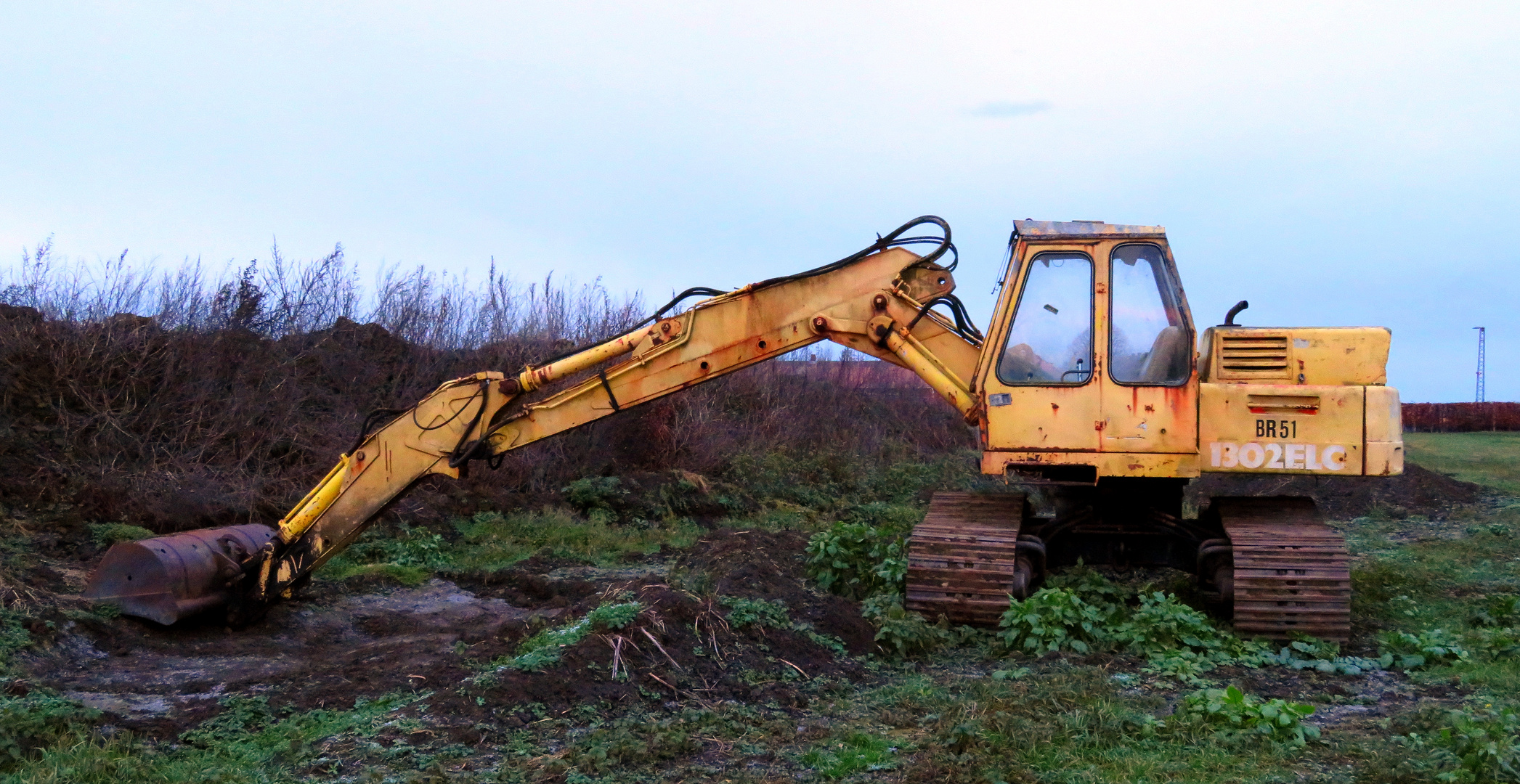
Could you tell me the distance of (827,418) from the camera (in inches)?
885

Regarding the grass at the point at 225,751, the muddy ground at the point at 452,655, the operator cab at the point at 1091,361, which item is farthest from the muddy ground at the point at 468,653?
the operator cab at the point at 1091,361

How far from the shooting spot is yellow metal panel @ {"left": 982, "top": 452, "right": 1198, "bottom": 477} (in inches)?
300

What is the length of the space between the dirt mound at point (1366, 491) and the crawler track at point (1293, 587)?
9420 mm

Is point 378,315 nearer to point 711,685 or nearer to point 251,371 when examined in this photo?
point 251,371

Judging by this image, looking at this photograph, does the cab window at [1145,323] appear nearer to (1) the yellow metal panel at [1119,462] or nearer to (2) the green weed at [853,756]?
(1) the yellow metal panel at [1119,462]

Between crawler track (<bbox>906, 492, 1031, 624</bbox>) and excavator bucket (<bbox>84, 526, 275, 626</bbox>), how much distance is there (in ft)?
16.3

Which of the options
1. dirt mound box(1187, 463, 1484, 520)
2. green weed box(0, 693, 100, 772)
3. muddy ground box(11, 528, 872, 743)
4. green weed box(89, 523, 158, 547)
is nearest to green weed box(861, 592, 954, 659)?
muddy ground box(11, 528, 872, 743)

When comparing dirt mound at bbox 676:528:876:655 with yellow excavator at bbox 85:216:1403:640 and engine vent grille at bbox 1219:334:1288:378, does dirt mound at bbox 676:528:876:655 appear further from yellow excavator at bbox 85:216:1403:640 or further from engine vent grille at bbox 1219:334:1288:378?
engine vent grille at bbox 1219:334:1288:378

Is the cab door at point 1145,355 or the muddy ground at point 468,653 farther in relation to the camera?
the cab door at point 1145,355

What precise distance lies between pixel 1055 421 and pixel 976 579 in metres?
1.21

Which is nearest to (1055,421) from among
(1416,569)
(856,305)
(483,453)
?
(856,305)

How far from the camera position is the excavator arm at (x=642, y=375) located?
7992 mm

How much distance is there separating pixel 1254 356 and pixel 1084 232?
1481 millimetres

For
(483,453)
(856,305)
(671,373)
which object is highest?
(856,305)
